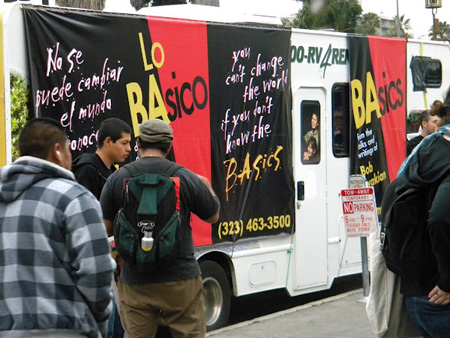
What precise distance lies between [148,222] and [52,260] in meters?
1.72

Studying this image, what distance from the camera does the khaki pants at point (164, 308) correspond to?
18.9 ft

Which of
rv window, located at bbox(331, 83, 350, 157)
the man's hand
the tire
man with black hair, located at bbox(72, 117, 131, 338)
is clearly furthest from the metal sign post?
the man's hand

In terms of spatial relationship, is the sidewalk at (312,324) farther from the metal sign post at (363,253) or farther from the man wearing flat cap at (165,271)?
the man wearing flat cap at (165,271)

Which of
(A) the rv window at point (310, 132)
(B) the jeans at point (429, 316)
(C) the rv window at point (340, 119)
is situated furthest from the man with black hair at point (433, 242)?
(C) the rv window at point (340, 119)

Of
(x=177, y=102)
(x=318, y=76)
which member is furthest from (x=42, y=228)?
(x=318, y=76)

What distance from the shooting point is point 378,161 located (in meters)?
11.0

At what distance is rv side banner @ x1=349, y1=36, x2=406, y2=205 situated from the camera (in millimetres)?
10578

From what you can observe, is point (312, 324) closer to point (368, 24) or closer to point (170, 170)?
point (170, 170)

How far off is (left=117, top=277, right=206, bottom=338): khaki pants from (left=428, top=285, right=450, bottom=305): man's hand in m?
1.79

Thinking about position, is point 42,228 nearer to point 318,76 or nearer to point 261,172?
point 261,172

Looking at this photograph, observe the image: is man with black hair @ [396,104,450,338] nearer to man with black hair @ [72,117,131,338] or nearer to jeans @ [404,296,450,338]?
jeans @ [404,296,450,338]

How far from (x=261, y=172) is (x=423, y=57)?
12.4 feet

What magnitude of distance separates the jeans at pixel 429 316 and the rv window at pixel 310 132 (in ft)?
17.0

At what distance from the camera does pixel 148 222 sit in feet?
18.3
